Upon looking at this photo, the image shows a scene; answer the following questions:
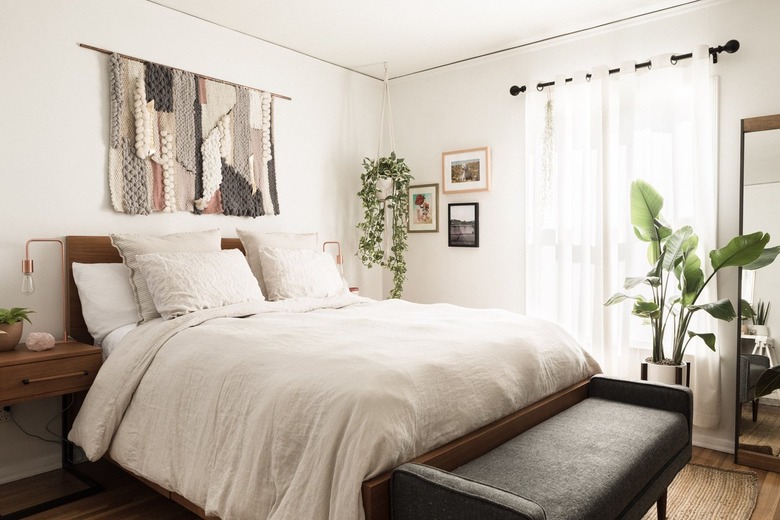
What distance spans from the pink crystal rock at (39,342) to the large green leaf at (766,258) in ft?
11.8

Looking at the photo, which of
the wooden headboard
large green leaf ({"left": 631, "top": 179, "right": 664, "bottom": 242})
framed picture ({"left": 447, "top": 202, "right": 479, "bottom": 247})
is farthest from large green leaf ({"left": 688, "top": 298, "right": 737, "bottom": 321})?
the wooden headboard

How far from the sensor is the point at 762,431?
301 centimetres

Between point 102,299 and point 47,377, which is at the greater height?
point 102,299

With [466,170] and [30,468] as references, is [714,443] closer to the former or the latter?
[466,170]

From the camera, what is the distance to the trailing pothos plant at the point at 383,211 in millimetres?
4547

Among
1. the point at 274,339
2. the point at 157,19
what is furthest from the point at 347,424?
the point at 157,19

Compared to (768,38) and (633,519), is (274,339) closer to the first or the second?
(633,519)

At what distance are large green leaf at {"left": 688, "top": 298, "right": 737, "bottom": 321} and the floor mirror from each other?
0.49 ft

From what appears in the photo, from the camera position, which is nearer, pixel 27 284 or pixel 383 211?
pixel 27 284


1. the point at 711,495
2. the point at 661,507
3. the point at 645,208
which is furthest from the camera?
the point at 645,208

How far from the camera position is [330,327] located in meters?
2.50

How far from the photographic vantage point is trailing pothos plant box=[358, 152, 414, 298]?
14.9 feet

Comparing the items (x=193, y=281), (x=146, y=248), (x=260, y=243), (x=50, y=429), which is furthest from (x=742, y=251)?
(x=50, y=429)

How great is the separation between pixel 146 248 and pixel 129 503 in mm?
1251
